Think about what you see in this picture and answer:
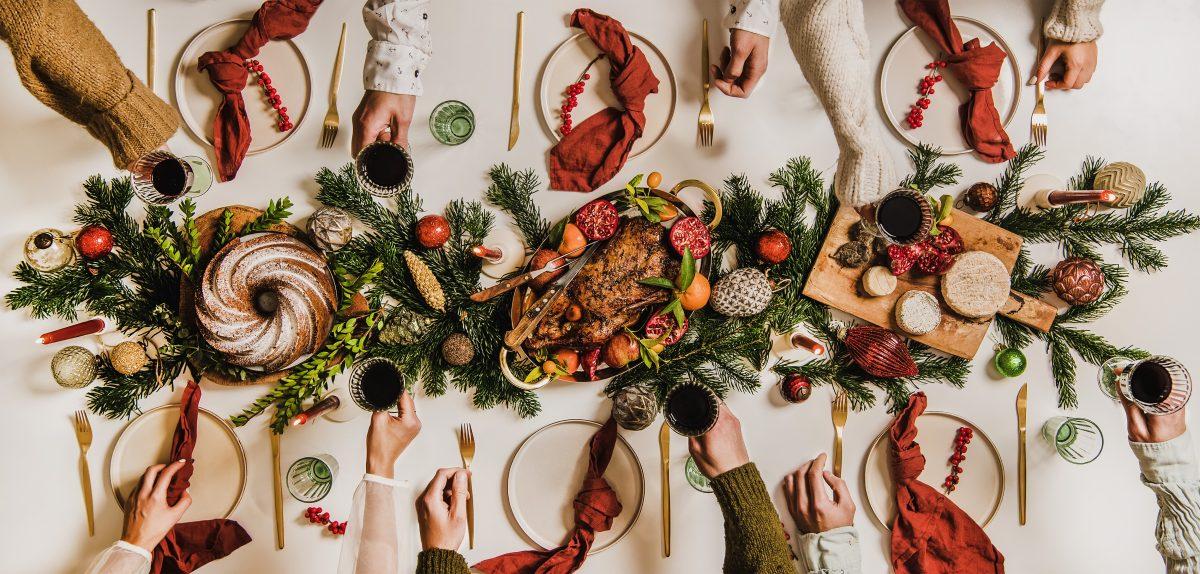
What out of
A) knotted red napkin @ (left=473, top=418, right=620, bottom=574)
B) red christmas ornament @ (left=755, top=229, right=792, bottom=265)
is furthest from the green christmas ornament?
knotted red napkin @ (left=473, top=418, right=620, bottom=574)

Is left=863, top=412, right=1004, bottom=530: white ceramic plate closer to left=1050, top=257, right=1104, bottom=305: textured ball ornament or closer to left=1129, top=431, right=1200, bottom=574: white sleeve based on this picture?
left=1129, top=431, right=1200, bottom=574: white sleeve

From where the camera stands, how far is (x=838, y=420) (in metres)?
1.47

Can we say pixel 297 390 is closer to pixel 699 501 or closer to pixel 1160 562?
pixel 699 501

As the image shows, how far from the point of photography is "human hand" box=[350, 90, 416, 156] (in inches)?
54.4

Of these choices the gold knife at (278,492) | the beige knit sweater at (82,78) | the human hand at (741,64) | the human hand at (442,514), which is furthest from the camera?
the gold knife at (278,492)

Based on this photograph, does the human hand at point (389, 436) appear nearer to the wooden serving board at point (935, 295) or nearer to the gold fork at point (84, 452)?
the gold fork at point (84, 452)

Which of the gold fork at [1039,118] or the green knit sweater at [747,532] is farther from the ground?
the gold fork at [1039,118]

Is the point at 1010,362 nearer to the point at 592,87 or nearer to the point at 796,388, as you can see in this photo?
the point at 796,388

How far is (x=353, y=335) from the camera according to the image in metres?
1.41

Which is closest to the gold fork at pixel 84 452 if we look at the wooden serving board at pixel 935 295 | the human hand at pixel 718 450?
the human hand at pixel 718 450

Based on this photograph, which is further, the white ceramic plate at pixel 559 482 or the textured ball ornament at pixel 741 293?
the white ceramic plate at pixel 559 482

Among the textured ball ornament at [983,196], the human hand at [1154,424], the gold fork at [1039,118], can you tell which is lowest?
the human hand at [1154,424]

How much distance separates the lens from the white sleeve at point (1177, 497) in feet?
4.29

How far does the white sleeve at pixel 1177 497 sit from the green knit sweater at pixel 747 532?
0.83 meters
